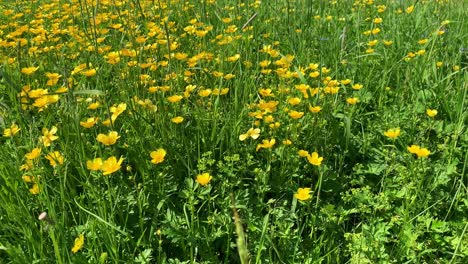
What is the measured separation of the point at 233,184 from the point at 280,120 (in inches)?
21.6

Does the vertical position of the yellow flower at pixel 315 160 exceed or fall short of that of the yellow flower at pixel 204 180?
it falls short

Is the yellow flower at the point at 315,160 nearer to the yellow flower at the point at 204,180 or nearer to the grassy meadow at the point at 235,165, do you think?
the grassy meadow at the point at 235,165

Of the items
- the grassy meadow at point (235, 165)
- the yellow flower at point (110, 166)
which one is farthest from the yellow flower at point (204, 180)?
the yellow flower at point (110, 166)

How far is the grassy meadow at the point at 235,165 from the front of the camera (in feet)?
4.93

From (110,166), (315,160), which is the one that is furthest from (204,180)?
(315,160)

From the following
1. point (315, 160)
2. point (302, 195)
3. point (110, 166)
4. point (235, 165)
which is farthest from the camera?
point (235, 165)

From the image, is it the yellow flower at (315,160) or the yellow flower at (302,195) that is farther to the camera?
the yellow flower at (315,160)

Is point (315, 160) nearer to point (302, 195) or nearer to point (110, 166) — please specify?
point (302, 195)

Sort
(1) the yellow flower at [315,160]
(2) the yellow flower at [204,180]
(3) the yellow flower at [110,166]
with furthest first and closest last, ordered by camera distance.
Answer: (1) the yellow flower at [315,160], (2) the yellow flower at [204,180], (3) the yellow flower at [110,166]

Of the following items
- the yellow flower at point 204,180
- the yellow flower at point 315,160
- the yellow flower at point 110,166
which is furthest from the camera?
the yellow flower at point 315,160

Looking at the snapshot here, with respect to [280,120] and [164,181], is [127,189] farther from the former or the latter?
[280,120]

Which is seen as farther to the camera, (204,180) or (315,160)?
(315,160)

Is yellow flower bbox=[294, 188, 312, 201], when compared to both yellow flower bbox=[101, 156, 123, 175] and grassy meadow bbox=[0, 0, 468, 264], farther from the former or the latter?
yellow flower bbox=[101, 156, 123, 175]

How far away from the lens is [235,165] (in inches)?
75.4
